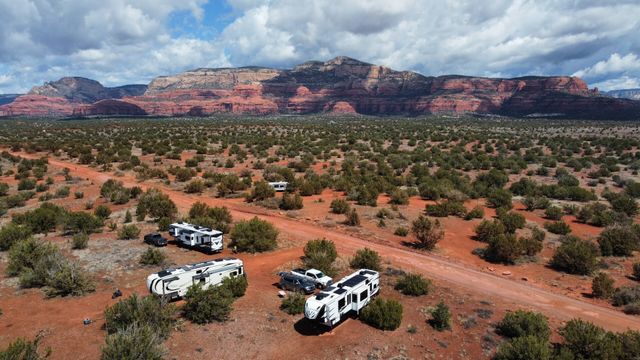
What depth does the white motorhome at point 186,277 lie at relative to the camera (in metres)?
12.8

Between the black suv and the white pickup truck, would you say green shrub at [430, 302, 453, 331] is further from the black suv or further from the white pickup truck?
the black suv

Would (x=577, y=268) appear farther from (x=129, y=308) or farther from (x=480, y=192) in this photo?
(x=129, y=308)


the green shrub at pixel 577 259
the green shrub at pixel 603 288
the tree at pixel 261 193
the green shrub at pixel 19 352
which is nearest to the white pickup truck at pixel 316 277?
the green shrub at pixel 19 352

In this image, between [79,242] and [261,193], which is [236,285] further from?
[261,193]

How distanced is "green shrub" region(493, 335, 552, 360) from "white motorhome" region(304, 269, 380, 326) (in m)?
4.94

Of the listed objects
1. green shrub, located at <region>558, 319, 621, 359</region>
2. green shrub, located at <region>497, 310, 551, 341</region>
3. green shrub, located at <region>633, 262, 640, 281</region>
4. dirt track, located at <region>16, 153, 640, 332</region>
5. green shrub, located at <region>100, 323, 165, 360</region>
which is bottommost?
dirt track, located at <region>16, 153, 640, 332</region>

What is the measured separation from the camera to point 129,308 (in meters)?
10.6

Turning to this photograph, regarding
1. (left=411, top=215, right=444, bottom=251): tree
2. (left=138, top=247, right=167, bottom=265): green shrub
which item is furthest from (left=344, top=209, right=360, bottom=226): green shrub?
(left=138, top=247, right=167, bottom=265): green shrub

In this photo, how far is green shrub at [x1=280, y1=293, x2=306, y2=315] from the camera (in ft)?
43.1

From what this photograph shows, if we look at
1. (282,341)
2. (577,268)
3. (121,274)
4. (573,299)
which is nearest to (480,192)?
(577,268)

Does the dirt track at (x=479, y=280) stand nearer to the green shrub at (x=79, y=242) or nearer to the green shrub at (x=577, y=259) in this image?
the green shrub at (x=577, y=259)

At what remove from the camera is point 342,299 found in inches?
476

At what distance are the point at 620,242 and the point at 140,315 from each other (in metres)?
25.4

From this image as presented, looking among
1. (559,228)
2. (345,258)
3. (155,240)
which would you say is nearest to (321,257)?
(345,258)
